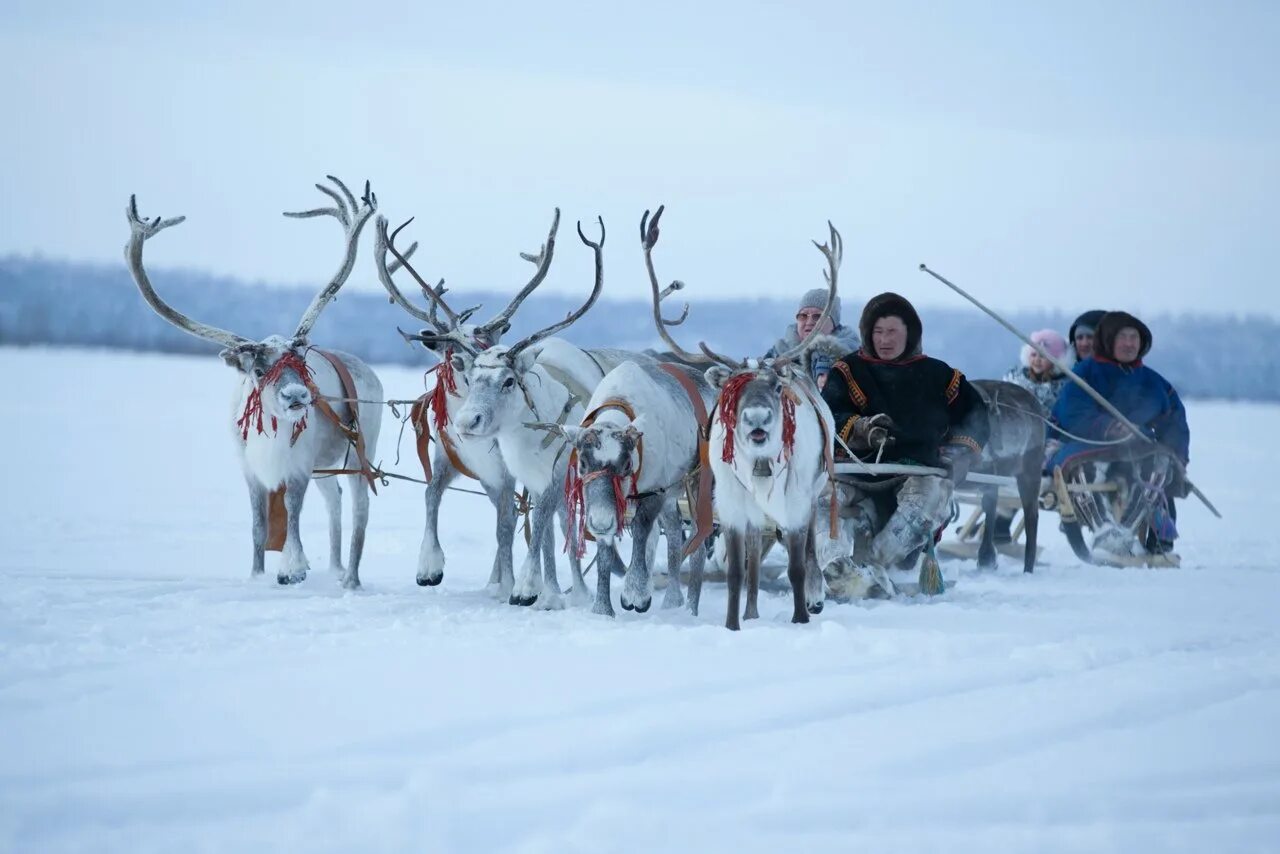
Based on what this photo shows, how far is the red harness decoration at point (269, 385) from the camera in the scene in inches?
312

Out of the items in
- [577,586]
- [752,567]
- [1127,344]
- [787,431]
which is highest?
[1127,344]

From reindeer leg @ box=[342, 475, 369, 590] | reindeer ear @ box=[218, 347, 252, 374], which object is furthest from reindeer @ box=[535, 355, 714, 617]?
reindeer ear @ box=[218, 347, 252, 374]

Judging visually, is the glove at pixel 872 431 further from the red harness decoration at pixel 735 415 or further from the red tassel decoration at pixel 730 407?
the red tassel decoration at pixel 730 407

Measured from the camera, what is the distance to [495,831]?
361 centimetres

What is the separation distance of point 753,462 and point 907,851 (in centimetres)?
289

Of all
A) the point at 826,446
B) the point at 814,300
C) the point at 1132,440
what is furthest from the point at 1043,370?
the point at 826,446

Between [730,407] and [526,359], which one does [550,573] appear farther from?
[730,407]

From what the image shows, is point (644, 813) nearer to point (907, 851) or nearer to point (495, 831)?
point (495, 831)

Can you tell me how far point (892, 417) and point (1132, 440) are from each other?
3.19 metres

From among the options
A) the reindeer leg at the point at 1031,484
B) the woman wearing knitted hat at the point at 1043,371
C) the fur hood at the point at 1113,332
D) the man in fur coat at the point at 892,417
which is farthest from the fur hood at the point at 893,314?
the woman wearing knitted hat at the point at 1043,371

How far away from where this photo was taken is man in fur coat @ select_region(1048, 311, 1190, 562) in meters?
10.1

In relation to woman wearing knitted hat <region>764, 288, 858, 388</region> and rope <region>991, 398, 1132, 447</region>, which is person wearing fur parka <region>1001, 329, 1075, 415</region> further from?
woman wearing knitted hat <region>764, 288, 858, 388</region>

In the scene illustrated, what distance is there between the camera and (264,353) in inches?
312

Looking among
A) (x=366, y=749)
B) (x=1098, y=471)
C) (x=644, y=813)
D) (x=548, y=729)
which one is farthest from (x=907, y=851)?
(x=1098, y=471)
